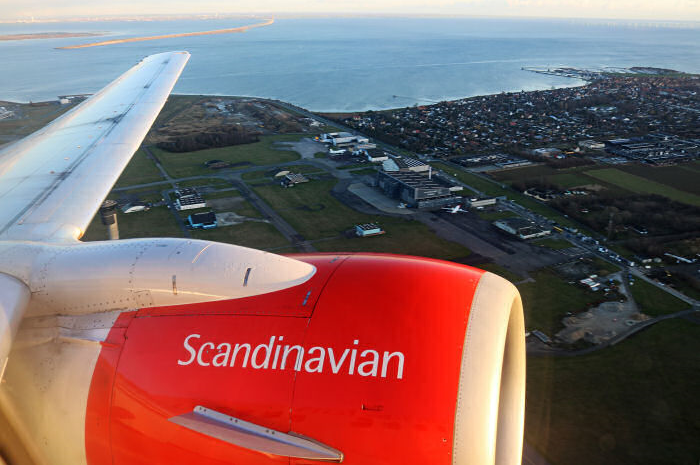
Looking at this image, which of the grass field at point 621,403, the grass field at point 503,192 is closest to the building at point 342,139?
the grass field at point 503,192

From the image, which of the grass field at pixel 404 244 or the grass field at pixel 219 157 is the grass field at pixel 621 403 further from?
the grass field at pixel 219 157

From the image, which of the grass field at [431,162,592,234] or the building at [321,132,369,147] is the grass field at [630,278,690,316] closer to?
the grass field at [431,162,592,234]

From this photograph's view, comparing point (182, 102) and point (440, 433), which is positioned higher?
point (440, 433)

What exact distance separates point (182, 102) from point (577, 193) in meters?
91.5

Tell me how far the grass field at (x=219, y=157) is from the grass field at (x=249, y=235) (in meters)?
Result: 19.8

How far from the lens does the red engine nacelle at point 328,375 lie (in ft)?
17.1

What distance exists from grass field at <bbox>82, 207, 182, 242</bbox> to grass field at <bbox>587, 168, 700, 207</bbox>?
4952cm

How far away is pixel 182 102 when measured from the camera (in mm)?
109500

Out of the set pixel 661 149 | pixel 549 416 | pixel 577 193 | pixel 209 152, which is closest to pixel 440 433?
pixel 549 416

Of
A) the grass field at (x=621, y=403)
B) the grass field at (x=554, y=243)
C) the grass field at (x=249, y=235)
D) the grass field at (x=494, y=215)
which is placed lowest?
the grass field at (x=249, y=235)

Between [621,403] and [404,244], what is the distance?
68.9 ft

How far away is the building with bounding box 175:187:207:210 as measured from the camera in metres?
46.8

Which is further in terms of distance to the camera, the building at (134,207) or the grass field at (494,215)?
the building at (134,207)

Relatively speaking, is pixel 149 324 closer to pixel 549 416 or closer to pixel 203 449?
pixel 203 449
